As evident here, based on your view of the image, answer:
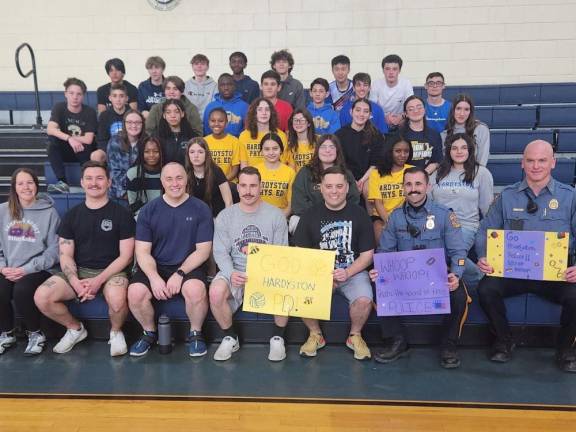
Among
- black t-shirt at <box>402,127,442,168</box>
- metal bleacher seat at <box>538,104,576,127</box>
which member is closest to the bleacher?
metal bleacher seat at <box>538,104,576,127</box>

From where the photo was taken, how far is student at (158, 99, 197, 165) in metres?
4.11

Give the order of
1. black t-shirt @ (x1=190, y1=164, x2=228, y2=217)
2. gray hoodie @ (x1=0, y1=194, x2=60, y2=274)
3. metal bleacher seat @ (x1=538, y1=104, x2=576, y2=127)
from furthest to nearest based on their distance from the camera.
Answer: metal bleacher seat @ (x1=538, y1=104, x2=576, y2=127) < black t-shirt @ (x1=190, y1=164, x2=228, y2=217) < gray hoodie @ (x1=0, y1=194, x2=60, y2=274)

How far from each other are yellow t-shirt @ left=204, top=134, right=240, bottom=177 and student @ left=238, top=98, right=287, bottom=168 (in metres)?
0.05

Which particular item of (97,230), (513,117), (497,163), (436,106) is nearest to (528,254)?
(497,163)

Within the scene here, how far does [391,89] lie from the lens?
5242 millimetres

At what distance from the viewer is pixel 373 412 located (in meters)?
2.53

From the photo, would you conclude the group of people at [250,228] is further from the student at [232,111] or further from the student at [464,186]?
the student at [232,111]

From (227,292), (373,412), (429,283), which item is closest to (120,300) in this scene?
(227,292)

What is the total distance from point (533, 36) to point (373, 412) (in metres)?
6.33

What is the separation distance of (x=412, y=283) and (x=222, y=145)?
2.07 metres

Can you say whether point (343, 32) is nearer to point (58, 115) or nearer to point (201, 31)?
point (201, 31)

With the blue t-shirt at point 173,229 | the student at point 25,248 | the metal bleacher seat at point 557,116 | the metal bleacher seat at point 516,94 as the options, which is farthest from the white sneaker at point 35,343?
the metal bleacher seat at point 516,94

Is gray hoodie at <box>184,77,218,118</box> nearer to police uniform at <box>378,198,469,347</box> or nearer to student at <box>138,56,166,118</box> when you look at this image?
student at <box>138,56,166,118</box>

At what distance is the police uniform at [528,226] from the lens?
10.00 feet
